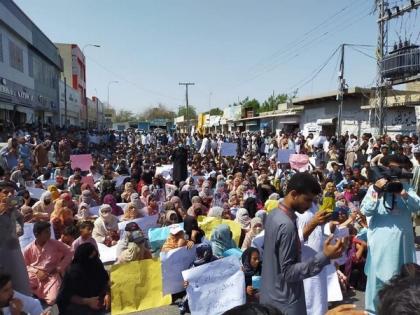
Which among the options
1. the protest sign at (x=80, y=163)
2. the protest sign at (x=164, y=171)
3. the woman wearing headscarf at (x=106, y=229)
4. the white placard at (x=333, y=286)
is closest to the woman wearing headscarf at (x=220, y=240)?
the white placard at (x=333, y=286)

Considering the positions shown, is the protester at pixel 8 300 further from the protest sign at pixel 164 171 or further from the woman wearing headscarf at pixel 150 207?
the protest sign at pixel 164 171

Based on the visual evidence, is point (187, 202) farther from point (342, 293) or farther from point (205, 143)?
point (205, 143)

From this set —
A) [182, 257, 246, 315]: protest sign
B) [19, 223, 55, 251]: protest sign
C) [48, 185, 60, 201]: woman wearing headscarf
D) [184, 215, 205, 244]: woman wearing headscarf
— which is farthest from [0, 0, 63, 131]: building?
[182, 257, 246, 315]: protest sign

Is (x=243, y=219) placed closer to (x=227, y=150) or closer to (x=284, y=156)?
(x=284, y=156)

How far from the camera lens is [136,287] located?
556 centimetres

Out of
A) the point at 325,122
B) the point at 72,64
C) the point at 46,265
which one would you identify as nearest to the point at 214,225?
the point at 46,265

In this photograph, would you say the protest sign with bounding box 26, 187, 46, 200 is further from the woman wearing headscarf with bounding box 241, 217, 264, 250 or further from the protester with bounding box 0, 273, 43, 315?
the protester with bounding box 0, 273, 43, 315

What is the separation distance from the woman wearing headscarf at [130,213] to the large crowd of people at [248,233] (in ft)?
0.09

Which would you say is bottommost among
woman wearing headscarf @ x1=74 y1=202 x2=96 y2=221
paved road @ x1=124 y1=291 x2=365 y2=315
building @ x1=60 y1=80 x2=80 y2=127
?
paved road @ x1=124 y1=291 x2=365 y2=315

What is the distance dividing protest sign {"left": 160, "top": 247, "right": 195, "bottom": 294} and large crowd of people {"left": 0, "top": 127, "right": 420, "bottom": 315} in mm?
137

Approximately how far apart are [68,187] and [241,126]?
36107 mm

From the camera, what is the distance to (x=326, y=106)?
83.1ft

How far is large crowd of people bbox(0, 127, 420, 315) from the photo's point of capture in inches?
114

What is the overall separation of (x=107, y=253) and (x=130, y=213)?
151cm
